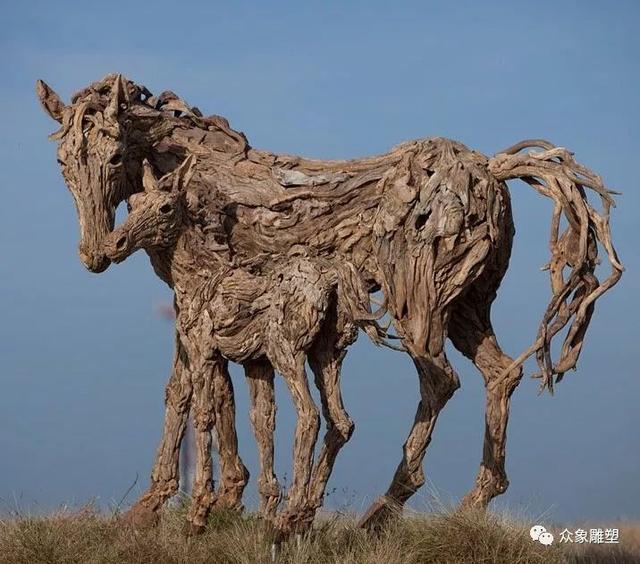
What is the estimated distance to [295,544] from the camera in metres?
8.12

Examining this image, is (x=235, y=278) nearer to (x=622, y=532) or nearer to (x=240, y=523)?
(x=240, y=523)

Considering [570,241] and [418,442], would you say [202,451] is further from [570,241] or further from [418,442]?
[570,241]

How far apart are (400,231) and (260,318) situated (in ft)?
3.41

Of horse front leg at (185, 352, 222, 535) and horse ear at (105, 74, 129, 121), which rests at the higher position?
horse ear at (105, 74, 129, 121)

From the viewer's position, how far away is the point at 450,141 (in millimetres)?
9062

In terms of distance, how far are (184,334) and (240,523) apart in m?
1.19

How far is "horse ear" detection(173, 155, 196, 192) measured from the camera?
873 cm

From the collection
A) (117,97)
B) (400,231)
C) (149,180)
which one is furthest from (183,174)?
(400,231)

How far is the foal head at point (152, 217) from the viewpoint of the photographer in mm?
8586

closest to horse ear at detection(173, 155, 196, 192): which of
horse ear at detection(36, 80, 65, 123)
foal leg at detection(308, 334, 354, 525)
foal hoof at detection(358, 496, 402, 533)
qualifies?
horse ear at detection(36, 80, 65, 123)

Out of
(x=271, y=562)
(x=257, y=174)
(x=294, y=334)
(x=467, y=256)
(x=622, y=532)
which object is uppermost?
(x=257, y=174)

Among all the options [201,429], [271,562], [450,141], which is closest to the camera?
[271,562]

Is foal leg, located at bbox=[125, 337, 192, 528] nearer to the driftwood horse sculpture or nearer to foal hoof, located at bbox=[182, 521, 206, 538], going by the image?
the driftwood horse sculpture

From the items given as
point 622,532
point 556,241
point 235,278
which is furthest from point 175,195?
point 622,532
